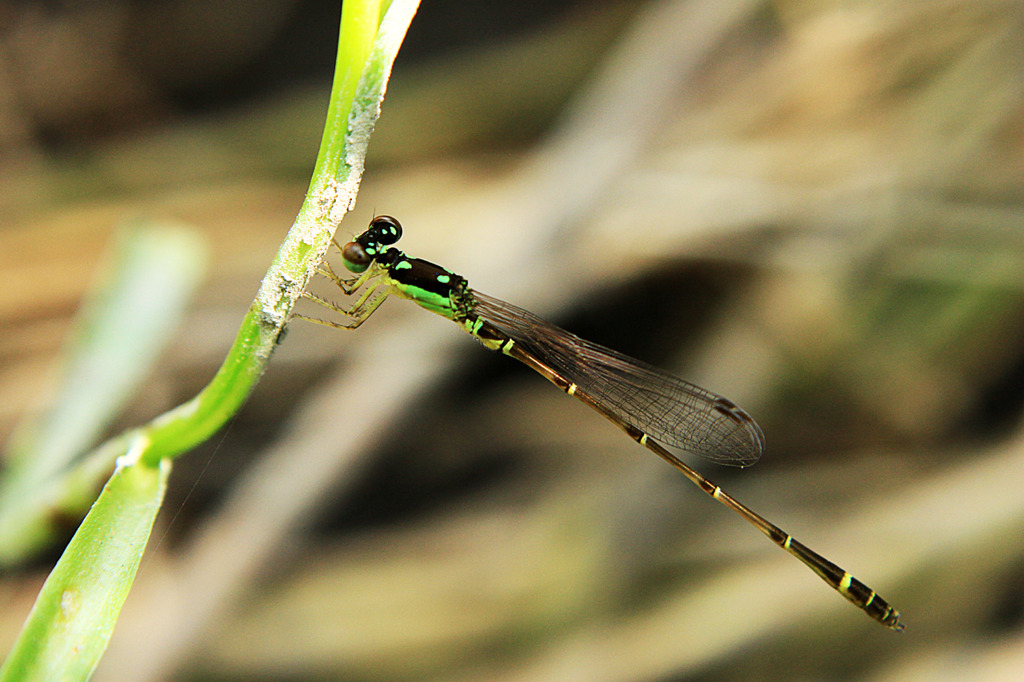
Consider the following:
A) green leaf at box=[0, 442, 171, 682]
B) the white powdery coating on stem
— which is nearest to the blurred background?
green leaf at box=[0, 442, 171, 682]

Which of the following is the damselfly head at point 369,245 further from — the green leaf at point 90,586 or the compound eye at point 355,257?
the green leaf at point 90,586

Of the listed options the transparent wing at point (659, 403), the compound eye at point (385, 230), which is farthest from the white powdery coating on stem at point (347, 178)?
the transparent wing at point (659, 403)

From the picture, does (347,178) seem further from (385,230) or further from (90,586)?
(385,230)

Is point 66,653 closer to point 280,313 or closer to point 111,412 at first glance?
point 280,313

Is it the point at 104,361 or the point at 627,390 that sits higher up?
the point at 627,390

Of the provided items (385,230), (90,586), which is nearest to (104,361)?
(385,230)
